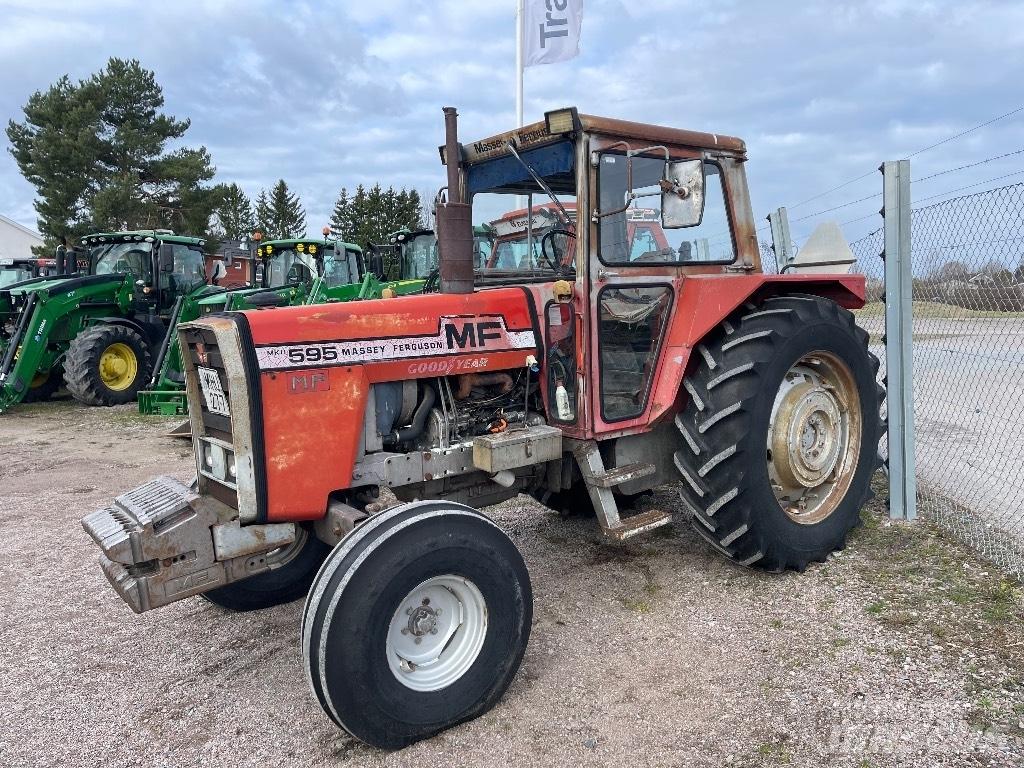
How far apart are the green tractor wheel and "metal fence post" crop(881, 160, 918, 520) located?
9.98 meters

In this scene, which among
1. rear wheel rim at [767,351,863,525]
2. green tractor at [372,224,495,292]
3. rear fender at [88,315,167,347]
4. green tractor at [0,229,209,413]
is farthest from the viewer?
green tractor at [372,224,495,292]

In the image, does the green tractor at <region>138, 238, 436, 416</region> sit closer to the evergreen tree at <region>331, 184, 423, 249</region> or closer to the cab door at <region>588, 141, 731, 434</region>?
the cab door at <region>588, 141, 731, 434</region>

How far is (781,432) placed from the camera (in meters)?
3.99

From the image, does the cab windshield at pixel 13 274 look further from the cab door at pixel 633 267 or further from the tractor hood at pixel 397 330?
the cab door at pixel 633 267

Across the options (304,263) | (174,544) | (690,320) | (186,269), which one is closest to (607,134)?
(690,320)

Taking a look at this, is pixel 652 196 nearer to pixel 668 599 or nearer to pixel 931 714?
pixel 668 599

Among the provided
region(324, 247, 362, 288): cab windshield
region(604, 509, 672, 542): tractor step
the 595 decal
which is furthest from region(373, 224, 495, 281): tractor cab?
the 595 decal

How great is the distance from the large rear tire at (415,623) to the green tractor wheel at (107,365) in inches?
371

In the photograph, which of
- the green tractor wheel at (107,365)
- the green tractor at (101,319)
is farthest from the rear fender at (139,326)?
the green tractor wheel at (107,365)

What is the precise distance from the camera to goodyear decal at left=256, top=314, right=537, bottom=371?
295 cm

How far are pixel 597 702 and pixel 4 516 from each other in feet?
16.7

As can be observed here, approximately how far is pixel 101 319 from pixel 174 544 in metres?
9.34

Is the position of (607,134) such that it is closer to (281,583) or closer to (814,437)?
(814,437)

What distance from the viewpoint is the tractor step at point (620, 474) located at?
3678 millimetres
